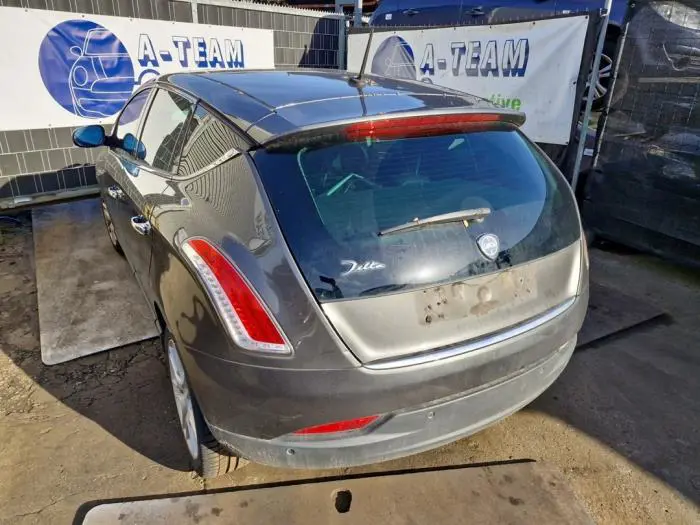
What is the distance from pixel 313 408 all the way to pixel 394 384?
0.92 feet

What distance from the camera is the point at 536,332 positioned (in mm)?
1956

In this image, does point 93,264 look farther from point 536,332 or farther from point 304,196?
point 536,332

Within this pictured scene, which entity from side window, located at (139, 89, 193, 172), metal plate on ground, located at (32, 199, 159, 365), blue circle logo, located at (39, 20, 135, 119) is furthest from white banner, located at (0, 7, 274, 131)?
side window, located at (139, 89, 193, 172)

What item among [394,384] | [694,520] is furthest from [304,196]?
[694,520]

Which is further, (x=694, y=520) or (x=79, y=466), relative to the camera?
(x=79, y=466)

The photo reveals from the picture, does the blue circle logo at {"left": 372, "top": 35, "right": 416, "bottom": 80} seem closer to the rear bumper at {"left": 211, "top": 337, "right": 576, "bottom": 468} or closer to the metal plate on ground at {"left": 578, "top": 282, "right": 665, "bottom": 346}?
the metal plate on ground at {"left": 578, "top": 282, "right": 665, "bottom": 346}

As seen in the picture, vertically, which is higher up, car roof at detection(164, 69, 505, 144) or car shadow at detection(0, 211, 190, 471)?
car roof at detection(164, 69, 505, 144)

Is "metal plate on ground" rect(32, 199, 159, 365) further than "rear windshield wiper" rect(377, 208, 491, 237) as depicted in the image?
Yes

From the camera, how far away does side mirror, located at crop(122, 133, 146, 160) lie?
3.05m

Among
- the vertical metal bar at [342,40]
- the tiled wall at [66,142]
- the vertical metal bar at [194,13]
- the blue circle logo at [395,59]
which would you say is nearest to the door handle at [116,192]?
the tiled wall at [66,142]

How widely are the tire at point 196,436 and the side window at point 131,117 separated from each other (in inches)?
69.3

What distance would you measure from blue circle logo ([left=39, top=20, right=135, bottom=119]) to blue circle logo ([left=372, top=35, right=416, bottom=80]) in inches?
133

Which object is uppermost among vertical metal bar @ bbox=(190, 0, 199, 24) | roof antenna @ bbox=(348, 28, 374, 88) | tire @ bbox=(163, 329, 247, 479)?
vertical metal bar @ bbox=(190, 0, 199, 24)

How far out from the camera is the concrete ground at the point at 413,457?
2193 millimetres
